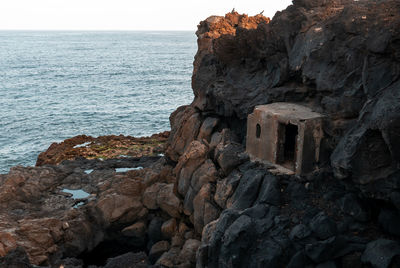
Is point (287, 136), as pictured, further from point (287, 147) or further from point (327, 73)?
point (327, 73)

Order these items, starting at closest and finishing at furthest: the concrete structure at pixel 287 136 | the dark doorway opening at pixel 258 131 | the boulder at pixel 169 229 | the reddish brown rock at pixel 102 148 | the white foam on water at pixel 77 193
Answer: the concrete structure at pixel 287 136, the dark doorway opening at pixel 258 131, the boulder at pixel 169 229, the white foam on water at pixel 77 193, the reddish brown rock at pixel 102 148

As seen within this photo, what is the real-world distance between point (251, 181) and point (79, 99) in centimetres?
6536

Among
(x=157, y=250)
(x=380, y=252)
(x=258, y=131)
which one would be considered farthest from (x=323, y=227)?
(x=157, y=250)

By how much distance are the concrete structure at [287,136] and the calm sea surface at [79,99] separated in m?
31.9

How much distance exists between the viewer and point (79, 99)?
78562 mm

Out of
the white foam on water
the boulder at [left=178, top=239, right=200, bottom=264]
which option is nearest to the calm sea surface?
the white foam on water

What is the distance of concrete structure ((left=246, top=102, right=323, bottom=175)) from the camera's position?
63.8 ft

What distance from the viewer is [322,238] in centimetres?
1530

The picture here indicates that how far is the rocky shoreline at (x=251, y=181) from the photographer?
1502 centimetres

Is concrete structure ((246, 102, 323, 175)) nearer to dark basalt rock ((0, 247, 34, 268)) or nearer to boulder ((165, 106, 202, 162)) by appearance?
boulder ((165, 106, 202, 162))

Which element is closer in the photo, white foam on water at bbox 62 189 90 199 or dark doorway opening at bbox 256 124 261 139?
dark doorway opening at bbox 256 124 261 139

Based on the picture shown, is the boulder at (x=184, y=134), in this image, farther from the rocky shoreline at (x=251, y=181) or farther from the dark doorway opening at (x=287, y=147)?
the dark doorway opening at (x=287, y=147)

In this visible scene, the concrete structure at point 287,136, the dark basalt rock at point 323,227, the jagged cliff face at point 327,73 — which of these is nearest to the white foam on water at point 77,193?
the jagged cliff face at point 327,73

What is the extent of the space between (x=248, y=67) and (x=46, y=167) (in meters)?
19.5
